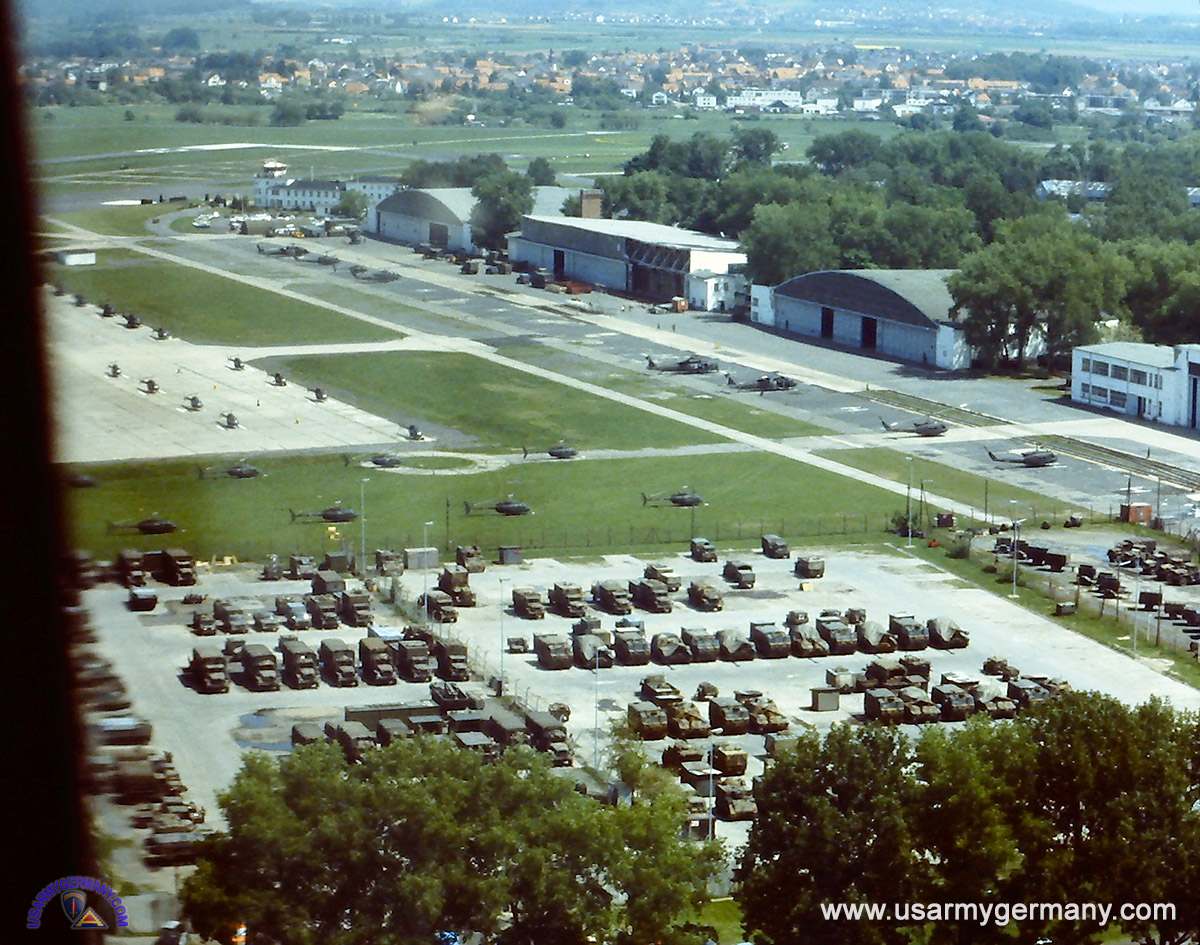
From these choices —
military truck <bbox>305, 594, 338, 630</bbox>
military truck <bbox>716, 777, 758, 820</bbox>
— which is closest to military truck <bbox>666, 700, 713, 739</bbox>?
military truck <bbox>716, 777, 758, 820</bbox>

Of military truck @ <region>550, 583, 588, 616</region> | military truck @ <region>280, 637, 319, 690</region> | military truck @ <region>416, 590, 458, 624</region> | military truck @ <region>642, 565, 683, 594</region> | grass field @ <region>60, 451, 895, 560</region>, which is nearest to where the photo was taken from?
military truck @ <region>280, 637, 319, 690</region>

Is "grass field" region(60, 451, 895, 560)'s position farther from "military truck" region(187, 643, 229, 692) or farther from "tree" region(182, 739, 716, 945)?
"tree" region(182, 739, 716, 945)

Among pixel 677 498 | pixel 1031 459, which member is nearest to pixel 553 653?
pixel 677 498

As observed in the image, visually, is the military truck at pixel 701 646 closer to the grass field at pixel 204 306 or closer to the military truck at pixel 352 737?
the military truck at pixel 352 737

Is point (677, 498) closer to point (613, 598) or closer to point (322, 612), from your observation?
point (613, 598)

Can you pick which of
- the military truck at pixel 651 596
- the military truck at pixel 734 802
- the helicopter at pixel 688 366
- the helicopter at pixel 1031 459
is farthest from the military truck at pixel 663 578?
the helicopter at pixel 688 366

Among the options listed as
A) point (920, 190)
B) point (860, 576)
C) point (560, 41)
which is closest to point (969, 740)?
point (860, 576)

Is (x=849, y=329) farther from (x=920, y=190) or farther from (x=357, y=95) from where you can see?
(x=357, y=95)
